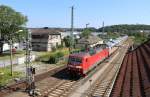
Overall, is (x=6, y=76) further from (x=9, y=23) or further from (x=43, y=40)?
(x=43, y=40)

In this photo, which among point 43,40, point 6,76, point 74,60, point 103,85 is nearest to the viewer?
point 103,85

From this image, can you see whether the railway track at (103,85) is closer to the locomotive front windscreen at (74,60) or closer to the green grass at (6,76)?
the locomotive front windscreen at (74,60)

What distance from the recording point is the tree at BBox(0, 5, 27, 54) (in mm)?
61812

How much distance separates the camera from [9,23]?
62438 millimetres

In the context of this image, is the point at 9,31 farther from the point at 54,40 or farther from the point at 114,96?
the point at 114,96

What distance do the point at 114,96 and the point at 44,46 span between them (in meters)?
48.2

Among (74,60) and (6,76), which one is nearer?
(74,60)

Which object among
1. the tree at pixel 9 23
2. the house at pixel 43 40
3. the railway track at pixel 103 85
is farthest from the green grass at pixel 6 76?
the house at pixel 43 40

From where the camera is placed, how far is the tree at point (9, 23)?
6181cm

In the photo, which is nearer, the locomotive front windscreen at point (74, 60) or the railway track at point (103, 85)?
the railway track at point (103, 85)

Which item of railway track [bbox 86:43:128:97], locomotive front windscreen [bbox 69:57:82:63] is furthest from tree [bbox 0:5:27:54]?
locomotive front windscreen [bbox 69:57:82:63]

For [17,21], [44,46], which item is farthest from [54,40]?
[17,21]

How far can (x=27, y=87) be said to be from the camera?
31734mm

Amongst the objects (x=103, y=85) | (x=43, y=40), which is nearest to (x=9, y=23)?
(x=43, y=40)
